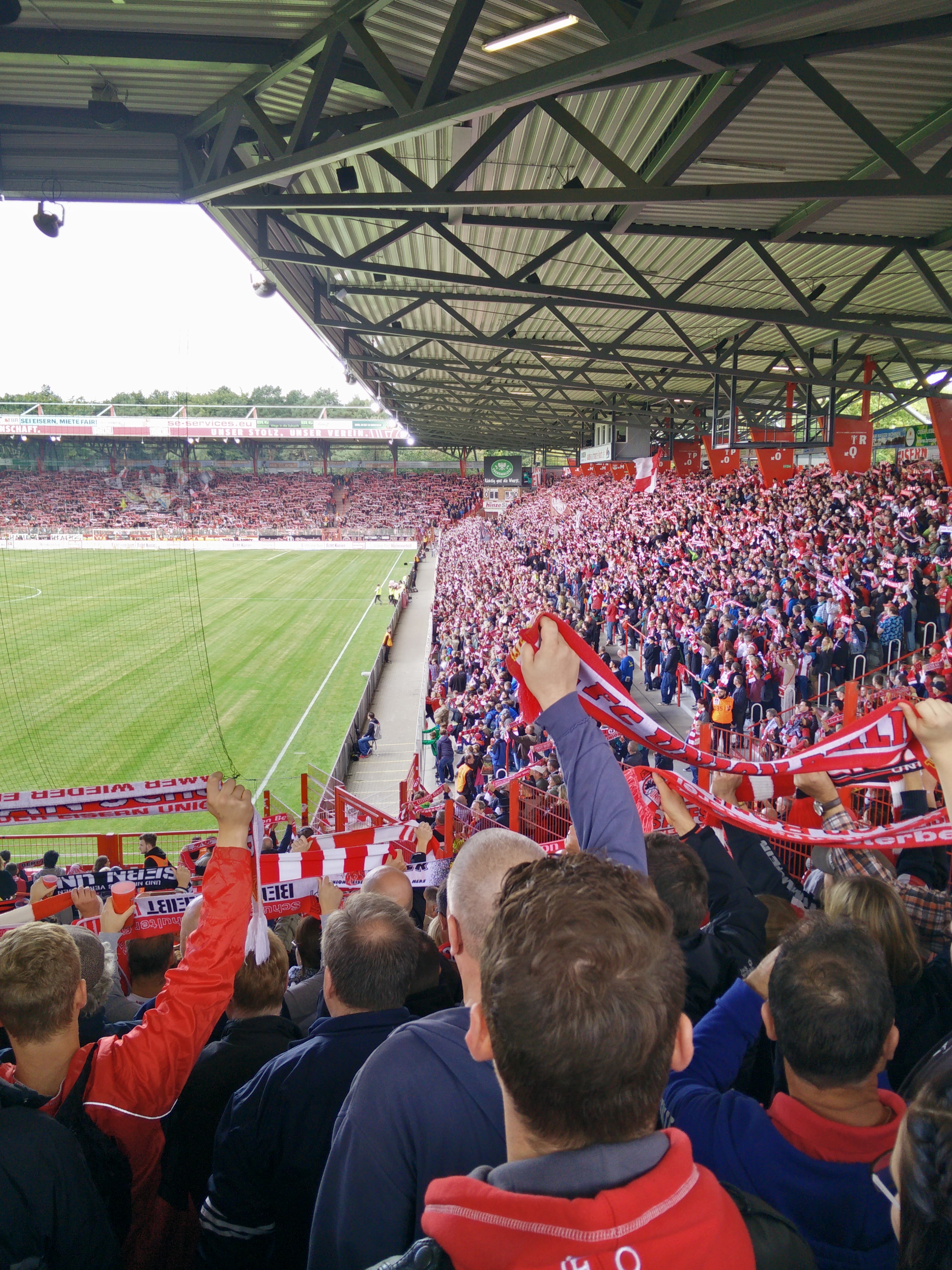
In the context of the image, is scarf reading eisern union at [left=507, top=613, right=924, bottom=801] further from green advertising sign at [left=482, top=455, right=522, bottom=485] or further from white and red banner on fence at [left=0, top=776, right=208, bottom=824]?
green advertising sign at [left=482, top=455, right=522, bottom=485]

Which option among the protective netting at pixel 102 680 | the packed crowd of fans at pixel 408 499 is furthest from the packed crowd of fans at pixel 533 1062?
the packed crowd of fans at pixel 408 499

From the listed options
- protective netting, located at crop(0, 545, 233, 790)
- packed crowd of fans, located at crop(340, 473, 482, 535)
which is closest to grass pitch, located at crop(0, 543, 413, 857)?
protective netting, located at crop(0, 545, 233, 790)

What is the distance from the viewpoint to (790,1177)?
1583 mm

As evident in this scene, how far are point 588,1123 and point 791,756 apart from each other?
3.90m

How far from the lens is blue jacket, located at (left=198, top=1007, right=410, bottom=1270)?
1.92 metres

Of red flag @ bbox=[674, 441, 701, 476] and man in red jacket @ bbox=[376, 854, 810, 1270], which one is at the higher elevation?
red flag @ bbox=[674, 441, 701, 476]

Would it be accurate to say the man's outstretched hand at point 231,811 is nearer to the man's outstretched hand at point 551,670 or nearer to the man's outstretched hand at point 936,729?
the man's outstretched hand at point 551,670

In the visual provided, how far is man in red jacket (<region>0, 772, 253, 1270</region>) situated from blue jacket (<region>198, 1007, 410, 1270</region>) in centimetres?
23

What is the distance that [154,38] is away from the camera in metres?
4.31

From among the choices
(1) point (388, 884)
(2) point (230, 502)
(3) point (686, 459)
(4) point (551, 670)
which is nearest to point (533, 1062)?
(4) point (551, 670)

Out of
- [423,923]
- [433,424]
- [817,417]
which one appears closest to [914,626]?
[817,417]

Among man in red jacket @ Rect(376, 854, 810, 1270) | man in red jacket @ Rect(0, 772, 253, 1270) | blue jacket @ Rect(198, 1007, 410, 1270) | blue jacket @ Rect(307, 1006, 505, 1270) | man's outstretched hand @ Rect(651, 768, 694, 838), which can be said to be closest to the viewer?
man in red jacket @ Rect(376, 854, 810, 1270)

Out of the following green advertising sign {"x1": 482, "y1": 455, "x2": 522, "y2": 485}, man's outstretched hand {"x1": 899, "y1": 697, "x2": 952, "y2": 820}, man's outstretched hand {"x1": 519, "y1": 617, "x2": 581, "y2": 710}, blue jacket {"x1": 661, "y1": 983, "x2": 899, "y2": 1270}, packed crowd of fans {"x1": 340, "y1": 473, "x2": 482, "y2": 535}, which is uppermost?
packed crowd of fans {"x1": 340, "y1": 473, "x2": 482, "y2": 535}

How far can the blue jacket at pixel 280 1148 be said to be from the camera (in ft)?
6.31
